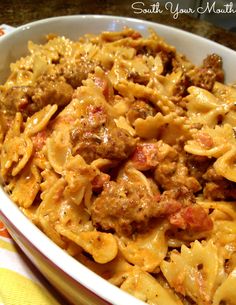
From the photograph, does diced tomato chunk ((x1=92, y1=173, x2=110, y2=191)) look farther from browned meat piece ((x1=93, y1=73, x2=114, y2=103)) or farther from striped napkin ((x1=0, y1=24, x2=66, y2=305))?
browned meat piece ((x1=93, y1=73, x2=114, y2=103))

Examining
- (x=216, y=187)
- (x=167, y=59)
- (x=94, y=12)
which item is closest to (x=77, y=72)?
(x=167, y=59)

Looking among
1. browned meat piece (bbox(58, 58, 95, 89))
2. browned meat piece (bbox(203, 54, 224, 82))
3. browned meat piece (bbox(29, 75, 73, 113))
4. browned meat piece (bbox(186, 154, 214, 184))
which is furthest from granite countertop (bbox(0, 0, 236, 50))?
browned meat piece (bbox(186, 154, 214, 184))

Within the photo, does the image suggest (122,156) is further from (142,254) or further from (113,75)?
(113,75)

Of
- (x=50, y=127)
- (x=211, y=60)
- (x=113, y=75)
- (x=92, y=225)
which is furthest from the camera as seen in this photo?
(x=211, y=60)

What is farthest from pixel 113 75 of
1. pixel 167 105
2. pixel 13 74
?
pixel 13 74

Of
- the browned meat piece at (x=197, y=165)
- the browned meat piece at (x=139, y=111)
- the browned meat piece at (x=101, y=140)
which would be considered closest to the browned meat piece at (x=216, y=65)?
the browned meat piece at (x=139, y=111)

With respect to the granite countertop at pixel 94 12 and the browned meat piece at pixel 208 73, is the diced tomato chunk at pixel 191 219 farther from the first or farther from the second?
the granite countertop at pixel 94 12
